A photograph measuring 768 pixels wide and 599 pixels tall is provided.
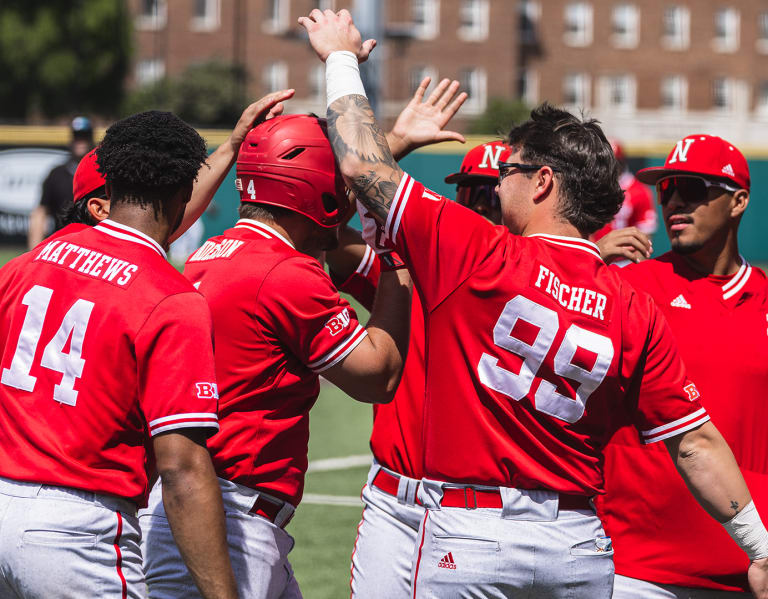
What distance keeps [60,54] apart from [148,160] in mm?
47862

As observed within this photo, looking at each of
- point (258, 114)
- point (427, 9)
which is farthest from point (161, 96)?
point (258, 114)

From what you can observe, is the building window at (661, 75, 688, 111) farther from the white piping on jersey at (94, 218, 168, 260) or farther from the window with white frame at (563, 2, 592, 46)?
the white piping on jersey at (94, 218, 168, 260)

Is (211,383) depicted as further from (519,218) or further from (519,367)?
(519,218)

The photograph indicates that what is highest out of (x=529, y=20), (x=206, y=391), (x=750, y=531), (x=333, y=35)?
(x=529, y=20)

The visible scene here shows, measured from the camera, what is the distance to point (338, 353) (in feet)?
11.5

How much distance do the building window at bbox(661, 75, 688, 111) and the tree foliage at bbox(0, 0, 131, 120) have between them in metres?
31.1

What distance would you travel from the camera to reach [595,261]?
3596 millimetres

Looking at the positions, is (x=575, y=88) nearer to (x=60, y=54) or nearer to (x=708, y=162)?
(x=60, y=54)

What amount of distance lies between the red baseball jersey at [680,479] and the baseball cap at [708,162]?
0.59m

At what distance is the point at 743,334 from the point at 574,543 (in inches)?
57.5

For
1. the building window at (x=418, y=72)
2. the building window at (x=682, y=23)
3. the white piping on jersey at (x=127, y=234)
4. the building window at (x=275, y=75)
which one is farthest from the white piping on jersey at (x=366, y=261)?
the building window at (x=682, y=23)

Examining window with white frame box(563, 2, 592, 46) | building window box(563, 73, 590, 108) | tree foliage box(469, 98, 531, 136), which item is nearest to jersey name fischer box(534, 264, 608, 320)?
tree foliage box(469, 98, 531, 136)

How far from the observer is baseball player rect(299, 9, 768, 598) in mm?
3328

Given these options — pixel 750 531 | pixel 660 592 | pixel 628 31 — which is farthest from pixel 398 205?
pixel 628 31
